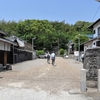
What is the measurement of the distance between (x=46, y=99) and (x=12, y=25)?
78560 millimetres

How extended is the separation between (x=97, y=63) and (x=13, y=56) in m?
22.6

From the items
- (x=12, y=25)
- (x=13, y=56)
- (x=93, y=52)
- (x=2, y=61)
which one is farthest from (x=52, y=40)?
(x=93, y=52)

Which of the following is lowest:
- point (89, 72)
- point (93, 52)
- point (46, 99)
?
point (46, 99)

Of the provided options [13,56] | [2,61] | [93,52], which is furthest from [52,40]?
[93,52]

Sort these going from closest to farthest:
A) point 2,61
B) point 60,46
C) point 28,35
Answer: point 2,61
point 28,35
point 60,46

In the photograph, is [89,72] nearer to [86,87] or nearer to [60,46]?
[86,87]

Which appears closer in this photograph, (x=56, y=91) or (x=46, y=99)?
(x=46, y=99)

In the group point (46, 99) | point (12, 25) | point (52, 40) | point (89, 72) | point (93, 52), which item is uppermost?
point (12, 25)

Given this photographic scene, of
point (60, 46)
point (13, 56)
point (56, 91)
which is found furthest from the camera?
point (60, 46)

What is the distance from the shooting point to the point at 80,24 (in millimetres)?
90750

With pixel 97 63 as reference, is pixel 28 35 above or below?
above

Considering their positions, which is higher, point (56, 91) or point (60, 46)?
point (60, 46)

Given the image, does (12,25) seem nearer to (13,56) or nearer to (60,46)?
(60,46)

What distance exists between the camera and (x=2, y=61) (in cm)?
2522
